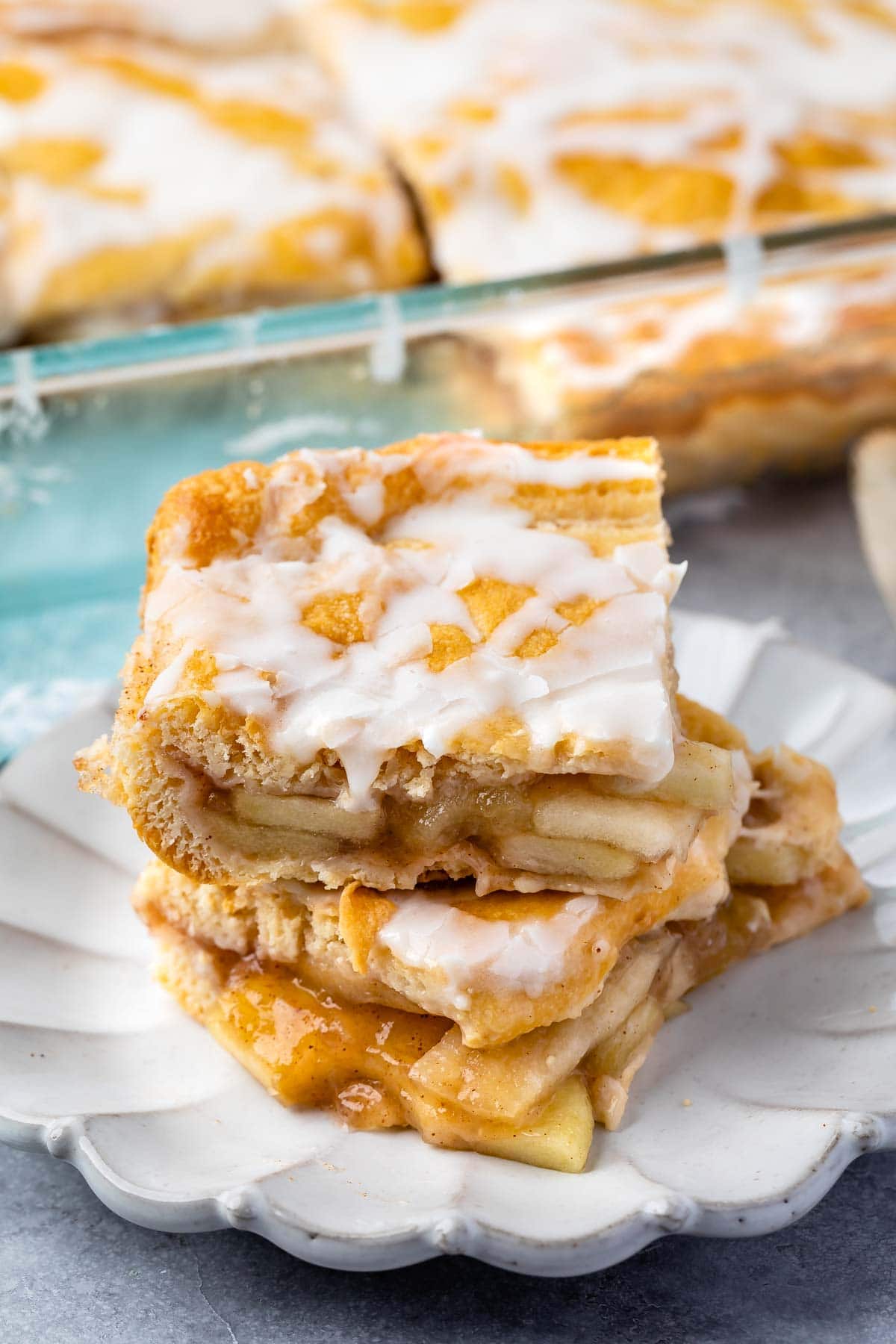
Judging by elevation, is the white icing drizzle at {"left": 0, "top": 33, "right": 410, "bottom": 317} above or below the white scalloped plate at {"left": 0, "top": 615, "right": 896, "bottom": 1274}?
above

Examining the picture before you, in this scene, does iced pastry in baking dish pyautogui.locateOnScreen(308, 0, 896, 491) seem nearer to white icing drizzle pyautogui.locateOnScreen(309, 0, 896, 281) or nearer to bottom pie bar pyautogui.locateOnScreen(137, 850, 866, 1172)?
white icing drizzle pyautogui.locateOnScreen(309, 0, 896, 281)

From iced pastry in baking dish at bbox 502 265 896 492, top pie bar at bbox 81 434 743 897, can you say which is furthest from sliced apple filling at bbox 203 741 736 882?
iced pastry in baking dish at bbox 502 265 896 492

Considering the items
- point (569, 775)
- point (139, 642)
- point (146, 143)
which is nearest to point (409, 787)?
point (569, 775)

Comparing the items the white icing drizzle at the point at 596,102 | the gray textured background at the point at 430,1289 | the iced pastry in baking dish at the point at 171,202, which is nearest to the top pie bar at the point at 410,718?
the gray textured background at the point at 430,1289

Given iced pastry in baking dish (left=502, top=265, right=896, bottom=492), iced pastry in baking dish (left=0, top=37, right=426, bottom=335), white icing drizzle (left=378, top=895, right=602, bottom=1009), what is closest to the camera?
white icing drizzle (left=378, top=895, right=602, bottom=1009)

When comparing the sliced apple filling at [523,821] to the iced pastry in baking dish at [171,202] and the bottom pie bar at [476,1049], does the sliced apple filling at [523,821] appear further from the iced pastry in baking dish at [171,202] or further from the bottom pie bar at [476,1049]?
the iced pastry in baking dish at [171,202]

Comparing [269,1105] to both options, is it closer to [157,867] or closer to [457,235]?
[157,867]
